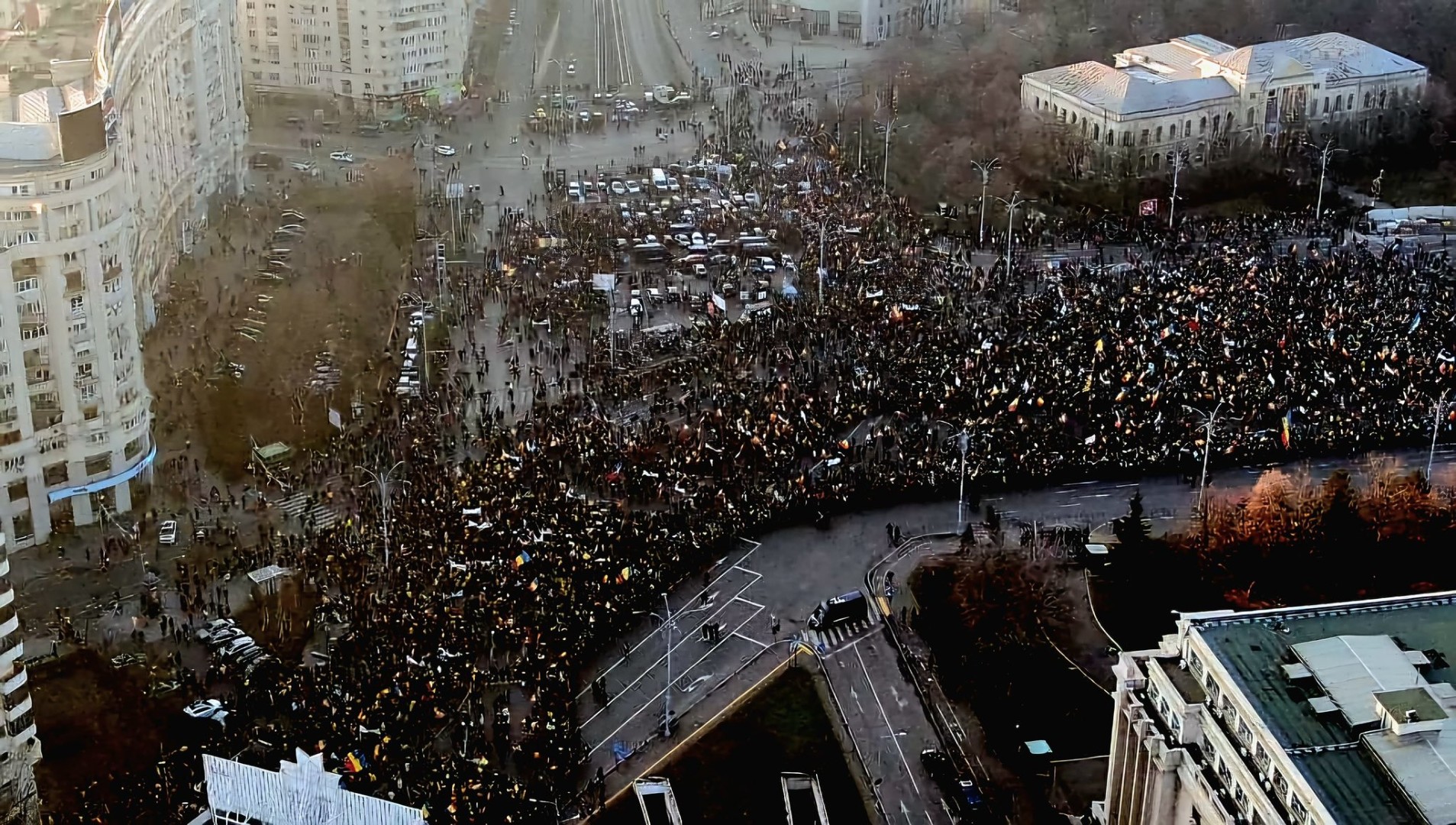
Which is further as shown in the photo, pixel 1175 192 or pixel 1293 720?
pixel 1175 192

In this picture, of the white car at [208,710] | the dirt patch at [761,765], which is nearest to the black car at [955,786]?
the dirt patch at [761,765]

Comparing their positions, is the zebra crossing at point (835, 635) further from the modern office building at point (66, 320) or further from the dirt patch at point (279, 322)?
the modern office building at point (66, 320)

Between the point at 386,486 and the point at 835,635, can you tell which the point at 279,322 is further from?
the point at 835,635

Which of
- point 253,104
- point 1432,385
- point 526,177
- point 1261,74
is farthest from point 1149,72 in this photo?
point 253,104

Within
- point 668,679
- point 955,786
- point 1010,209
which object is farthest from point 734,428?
point 1010,209

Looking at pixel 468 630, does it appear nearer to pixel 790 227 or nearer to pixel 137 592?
pixel 137 592

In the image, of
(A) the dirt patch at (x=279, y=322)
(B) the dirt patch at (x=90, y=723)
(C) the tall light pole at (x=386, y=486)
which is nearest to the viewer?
(B) the dirt patch at (x=90, y=723)

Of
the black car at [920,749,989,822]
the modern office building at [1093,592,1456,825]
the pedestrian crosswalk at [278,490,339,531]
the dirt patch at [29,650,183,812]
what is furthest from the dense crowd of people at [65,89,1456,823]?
the modern office building at [1093,592,1456,825]
